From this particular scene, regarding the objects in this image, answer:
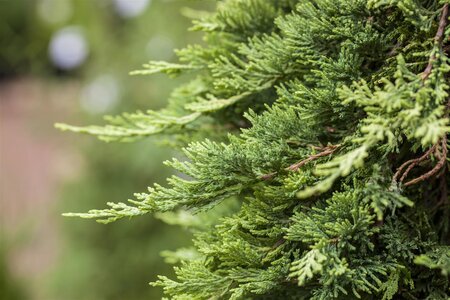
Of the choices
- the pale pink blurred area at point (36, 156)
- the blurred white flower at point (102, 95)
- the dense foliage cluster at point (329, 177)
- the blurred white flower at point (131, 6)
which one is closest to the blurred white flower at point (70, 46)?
the pale pink blurred area at point (36, 156)

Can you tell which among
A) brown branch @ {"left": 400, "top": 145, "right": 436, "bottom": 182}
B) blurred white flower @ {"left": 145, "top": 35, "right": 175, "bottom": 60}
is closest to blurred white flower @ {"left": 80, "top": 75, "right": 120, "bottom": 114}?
blurred white flower @ {"left": 145, "top": 35, "right": 175, "bottom": 60}

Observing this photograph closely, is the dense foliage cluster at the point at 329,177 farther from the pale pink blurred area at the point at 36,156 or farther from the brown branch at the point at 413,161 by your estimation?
the pale pink blurred area at the point at 36,156

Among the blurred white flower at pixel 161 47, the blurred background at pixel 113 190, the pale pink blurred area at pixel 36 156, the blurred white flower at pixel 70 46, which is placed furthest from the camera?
the blurred white flower at pixel 70 46

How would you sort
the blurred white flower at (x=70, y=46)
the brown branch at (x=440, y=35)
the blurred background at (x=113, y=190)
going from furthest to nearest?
the blurred white flower at (x=70, y=46)
the blurred background at (x=113, y=190)
the brown branch at (x=440, y=35)

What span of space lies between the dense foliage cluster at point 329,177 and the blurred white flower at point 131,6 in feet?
17.0

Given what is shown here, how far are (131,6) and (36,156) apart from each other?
241 inches

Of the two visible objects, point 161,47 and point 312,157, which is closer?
point 312,157

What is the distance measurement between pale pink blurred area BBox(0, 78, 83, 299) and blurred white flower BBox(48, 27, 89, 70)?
635mm

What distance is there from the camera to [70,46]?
30.8ft

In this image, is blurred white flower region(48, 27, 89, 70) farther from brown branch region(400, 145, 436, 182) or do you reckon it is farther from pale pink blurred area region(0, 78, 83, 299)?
brown branch region(400, 145, 436, 182)

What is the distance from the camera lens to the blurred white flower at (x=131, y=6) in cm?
637

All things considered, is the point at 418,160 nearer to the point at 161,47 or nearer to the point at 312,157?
the point at 312,157

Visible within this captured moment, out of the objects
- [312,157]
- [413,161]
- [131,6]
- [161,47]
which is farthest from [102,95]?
[413,161]

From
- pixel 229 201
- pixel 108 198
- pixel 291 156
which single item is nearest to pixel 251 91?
pixel 291 156
